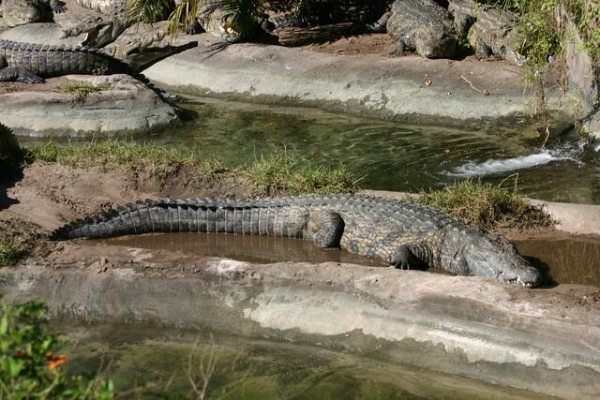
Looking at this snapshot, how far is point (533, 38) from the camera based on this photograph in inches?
396

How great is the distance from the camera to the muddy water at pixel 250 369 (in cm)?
498

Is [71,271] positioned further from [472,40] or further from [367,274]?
[472,40]

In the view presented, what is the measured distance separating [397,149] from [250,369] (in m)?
5.19

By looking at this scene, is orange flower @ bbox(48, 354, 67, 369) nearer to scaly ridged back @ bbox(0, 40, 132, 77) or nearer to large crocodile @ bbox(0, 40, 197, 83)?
large crocodile @ bbox(0, 40, 197, 83)

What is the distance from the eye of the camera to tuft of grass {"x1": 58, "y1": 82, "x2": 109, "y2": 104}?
11.1 m

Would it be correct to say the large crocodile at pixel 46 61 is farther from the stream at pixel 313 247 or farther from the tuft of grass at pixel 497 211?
the tuft of grass at pixel 497 211

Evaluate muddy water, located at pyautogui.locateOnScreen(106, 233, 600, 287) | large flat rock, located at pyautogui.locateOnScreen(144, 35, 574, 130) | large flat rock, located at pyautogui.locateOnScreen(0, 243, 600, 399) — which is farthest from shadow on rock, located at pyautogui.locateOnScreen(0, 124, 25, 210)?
large flat rock, located at pyautogui.locateOnScreen(144, 35, 574, 130)

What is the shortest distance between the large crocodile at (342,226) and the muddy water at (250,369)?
1.30 metres

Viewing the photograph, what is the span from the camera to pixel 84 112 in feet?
36.3

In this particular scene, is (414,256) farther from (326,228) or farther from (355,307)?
(355,307)

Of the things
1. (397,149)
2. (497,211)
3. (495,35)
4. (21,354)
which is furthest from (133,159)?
(495,35)

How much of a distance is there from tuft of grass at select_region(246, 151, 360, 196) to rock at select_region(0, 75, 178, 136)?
3.52m

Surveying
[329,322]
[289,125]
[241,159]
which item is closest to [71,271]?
[329,322]

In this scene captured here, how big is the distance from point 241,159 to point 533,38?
3.81m
